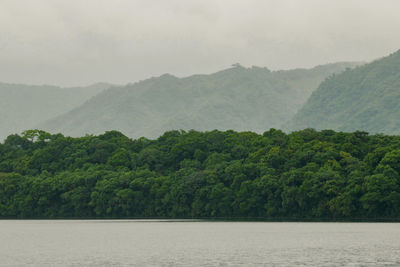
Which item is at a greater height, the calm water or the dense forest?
the dense forest

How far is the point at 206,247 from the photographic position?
81.2 metres

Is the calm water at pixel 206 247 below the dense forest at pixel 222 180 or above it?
below

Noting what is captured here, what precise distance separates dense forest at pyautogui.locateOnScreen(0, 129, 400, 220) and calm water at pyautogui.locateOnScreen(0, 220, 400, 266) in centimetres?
2683

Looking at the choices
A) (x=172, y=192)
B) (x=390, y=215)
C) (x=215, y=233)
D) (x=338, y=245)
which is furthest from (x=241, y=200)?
(x=338, y=245)

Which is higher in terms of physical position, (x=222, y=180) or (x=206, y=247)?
(x=222, y=180)

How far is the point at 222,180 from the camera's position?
527 feet

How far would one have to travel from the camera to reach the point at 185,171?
569 feet

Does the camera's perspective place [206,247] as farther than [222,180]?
No

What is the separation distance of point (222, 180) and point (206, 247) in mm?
79725

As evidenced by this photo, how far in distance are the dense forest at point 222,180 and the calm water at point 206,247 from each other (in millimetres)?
26827

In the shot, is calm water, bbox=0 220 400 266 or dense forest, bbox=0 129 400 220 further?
dense forest, bbox=0 129 400 220

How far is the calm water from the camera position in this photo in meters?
65.4

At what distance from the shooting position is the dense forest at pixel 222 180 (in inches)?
5438

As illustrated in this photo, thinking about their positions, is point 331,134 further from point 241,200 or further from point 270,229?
point 270,229
